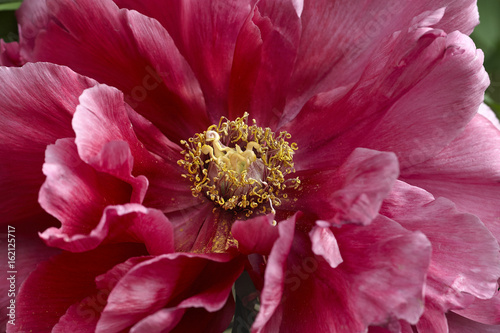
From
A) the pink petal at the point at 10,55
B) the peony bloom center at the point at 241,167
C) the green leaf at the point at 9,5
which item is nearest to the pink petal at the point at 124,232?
the peony bloom center at the point at 241,167

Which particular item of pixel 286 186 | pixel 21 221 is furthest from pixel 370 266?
pixel 21 221

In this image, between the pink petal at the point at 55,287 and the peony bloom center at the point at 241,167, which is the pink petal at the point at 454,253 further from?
the pink petal at the point at 55,287

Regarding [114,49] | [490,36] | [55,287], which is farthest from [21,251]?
[490,36]

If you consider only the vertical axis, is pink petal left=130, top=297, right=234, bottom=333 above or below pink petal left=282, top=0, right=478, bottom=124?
below

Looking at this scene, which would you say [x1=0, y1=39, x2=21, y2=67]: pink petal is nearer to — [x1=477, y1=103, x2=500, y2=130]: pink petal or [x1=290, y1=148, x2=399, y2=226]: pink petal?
[x1=290, y1=148, x2=399, y2=226]: pink petal

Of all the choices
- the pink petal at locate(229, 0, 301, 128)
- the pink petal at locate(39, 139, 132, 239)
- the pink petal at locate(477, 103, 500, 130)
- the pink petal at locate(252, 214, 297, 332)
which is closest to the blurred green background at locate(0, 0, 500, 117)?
the pink petal at locate(477, 103, 500, 130)

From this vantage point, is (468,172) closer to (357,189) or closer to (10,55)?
(357,189)

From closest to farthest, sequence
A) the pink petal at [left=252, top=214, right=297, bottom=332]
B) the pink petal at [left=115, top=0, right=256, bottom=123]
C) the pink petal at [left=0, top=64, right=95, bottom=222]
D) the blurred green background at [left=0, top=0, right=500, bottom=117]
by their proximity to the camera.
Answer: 1. the pink petal at [left=252, top=214, right=297, bottom=332]
2. the pink petal at [left=0, top=64, right=95, bottom=222]
3. the pink petal at [left=115, top=0, right=256, bottom=123]
4. the blurred green background at [left=0, top=0, right=500, bottom=117]
